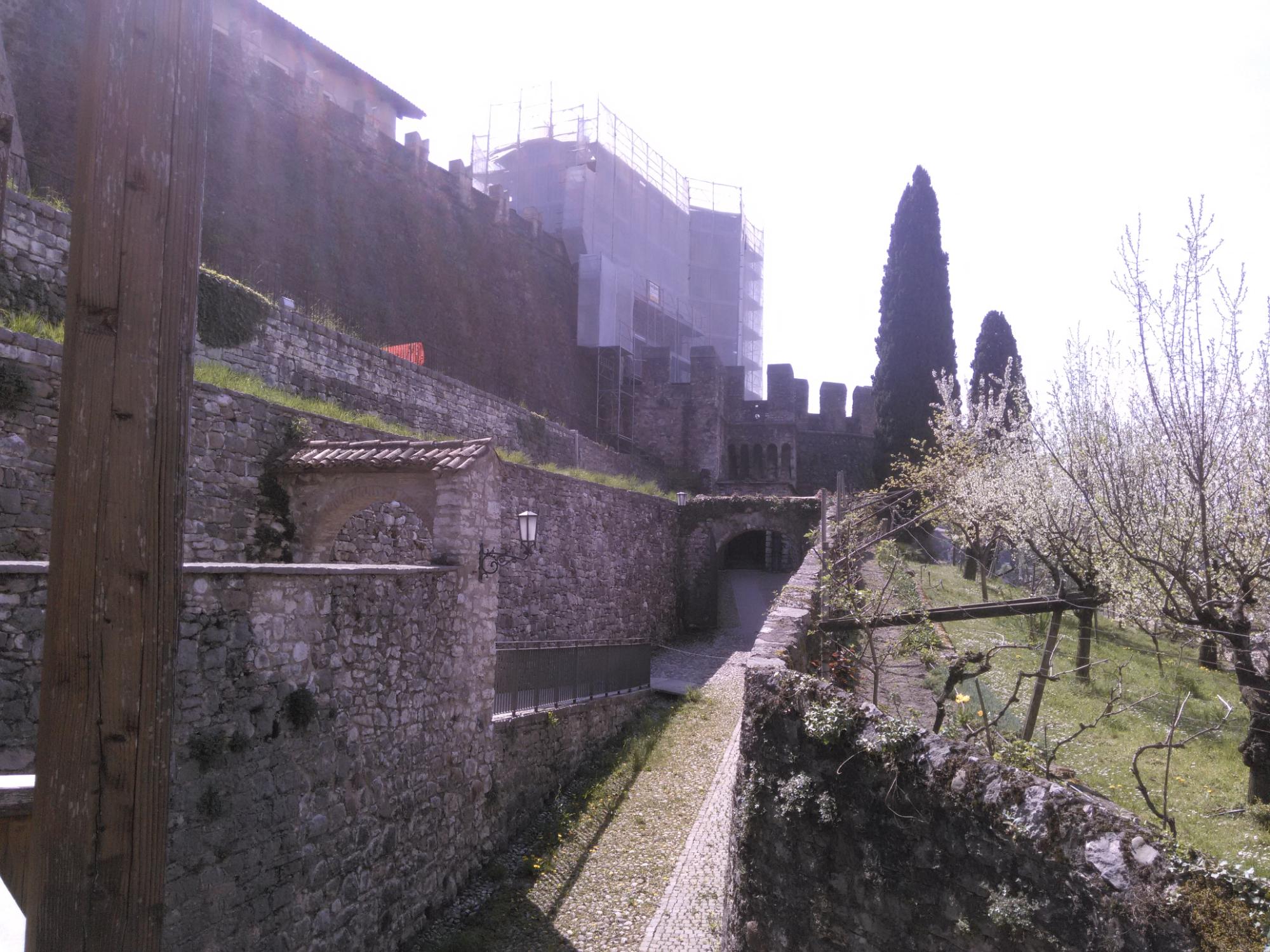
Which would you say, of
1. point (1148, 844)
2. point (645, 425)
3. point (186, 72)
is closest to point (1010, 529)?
point (1148, 844)

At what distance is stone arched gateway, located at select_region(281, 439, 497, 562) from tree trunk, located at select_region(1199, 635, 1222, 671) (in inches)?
235

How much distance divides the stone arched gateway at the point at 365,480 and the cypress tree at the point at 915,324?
66.8 ft

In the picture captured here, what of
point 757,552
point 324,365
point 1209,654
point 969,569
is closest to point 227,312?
point 324,365

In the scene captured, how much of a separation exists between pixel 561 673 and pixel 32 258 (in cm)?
686

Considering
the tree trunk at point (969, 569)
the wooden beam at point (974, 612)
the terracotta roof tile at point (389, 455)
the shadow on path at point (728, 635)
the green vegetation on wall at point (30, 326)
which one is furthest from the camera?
the tree trunk at point (969, 569)

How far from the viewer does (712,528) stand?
813 inches

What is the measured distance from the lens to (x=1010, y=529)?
480 inches

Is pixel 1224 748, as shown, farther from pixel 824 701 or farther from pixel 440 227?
pixel 440 227

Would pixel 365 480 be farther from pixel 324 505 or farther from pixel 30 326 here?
pixel 30 326

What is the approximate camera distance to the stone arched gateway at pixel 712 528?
20.3 m

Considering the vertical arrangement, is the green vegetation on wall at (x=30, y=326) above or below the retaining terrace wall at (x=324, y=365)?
below

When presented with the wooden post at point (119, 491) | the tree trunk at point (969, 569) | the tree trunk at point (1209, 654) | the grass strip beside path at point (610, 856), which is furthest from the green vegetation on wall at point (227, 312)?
the tree trunk at point (969, 569)

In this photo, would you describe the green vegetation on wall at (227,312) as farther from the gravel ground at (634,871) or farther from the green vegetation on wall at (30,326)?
the gravel ground at (634,871)

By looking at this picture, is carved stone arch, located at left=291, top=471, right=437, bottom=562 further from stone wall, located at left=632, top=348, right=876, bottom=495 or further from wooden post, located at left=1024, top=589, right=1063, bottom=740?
stone wall, located at left=632, top=348, right=876, bottom=495
